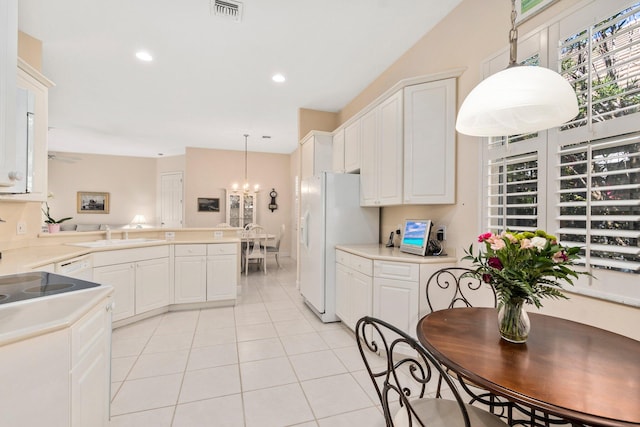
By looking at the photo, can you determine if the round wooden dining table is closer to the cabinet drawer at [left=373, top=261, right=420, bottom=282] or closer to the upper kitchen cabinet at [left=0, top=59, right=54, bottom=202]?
the cabinet drawer at [left=373, top=261, right=420, bottom=282]

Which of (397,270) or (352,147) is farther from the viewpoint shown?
(352,147)

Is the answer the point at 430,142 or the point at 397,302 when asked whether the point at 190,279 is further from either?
the point at 430,142

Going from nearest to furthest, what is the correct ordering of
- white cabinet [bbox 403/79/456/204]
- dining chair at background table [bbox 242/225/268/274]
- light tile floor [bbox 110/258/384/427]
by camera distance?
Answer: light tile floor [bbox 110/258/384/427]
white cabinet [bbox 403/79/456/204]
dining chair at background table [bbox 242/225/268/274]

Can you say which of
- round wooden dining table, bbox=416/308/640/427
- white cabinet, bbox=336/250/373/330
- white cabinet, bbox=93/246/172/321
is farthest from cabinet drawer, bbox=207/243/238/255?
round wooden dining table, bbox=416/308/640/427

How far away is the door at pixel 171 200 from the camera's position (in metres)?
7.81

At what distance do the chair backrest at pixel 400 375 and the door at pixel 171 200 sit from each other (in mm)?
6864

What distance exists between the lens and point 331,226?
332 cm

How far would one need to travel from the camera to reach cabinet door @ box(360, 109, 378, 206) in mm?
3102

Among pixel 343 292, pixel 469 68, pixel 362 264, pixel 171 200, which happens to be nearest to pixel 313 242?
pixel 343 292

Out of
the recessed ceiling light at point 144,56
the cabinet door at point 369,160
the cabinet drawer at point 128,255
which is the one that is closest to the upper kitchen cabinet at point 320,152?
the cabinet door at point 369,160

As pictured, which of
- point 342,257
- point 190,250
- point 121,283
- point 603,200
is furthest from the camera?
point 190,250

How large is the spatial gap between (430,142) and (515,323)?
1.75 m

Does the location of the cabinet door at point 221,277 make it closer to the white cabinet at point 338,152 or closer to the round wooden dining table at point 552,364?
the white cabinet at point 338,152

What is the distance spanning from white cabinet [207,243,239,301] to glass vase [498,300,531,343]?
3309 mm
